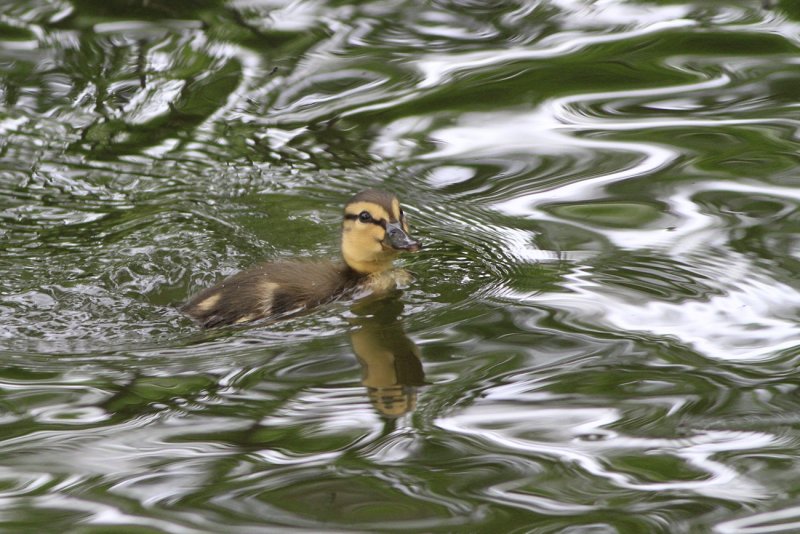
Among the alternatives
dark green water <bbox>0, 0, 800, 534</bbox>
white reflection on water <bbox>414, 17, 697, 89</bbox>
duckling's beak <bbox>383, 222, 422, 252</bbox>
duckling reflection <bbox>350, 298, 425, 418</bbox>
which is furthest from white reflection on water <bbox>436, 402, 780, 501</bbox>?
white reflection on water <bbox>414, 17, 697, 89</bbox>

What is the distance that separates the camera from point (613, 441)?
11.2ft

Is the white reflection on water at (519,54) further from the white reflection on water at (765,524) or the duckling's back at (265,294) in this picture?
the white reflection on water at (765,524)

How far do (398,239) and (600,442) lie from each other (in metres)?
1.64

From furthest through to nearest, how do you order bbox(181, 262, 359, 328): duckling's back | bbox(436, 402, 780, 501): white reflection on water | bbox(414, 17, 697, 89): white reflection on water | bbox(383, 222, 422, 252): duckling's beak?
bbox(414, 17, 697, 89): white reflection on water
bbox(383, 222, 422, 252): duckling's beak
bbox(181, 262, 359, 328): duckling's back
bbox(436, 402, 780, 501): white reflection on water

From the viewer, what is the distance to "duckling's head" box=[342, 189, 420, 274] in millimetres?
4852

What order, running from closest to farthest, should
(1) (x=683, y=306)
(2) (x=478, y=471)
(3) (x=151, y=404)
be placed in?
(2) (x=478, y=471)
(3) (x=151, y=404)
(1) (x=683, y=306)

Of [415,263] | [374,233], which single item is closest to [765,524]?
[374,233]

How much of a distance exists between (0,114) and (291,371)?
3534 mm

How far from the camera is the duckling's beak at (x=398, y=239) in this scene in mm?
4783

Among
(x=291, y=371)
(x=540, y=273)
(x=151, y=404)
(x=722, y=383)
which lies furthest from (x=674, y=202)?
(x=151, y=404)

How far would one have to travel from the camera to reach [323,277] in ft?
16.2

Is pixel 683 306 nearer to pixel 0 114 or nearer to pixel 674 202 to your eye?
pixel 674 202

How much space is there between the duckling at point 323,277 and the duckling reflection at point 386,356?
0.18m

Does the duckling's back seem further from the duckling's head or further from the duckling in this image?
the duckling's head
